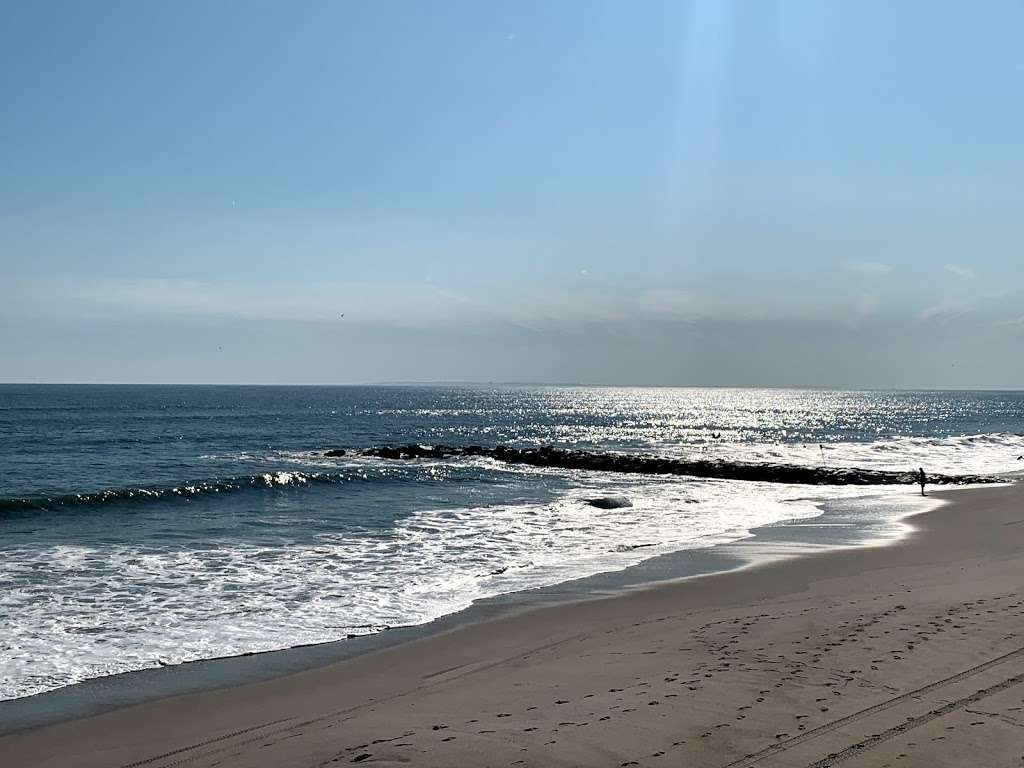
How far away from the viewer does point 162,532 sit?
2381cm

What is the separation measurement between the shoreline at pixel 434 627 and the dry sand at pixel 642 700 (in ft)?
1.38

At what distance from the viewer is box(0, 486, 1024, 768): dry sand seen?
7172 mm

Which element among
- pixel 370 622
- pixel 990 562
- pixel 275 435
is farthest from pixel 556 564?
pixel 275 435

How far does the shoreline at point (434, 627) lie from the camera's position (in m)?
9.71

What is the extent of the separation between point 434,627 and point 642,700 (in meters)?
5.53

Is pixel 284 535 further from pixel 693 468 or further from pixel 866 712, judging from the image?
pixel 693 468

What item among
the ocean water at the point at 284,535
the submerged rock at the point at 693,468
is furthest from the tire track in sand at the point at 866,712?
the submerged rock at the point at 693,468

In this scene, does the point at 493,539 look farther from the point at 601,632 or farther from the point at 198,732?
the point at 198,732

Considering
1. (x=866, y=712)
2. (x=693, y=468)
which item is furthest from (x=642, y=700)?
(x=693, y=468)

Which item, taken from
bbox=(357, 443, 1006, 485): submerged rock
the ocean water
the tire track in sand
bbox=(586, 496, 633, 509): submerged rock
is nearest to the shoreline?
the ocean water

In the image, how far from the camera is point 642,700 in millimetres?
8570

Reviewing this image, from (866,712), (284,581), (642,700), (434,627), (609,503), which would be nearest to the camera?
(866,712)

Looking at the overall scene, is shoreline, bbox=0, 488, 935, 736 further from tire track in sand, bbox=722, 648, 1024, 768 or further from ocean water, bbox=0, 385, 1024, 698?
tire track in sand, bbox=722, 648, 1024, 768

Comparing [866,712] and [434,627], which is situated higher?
[866,712]
